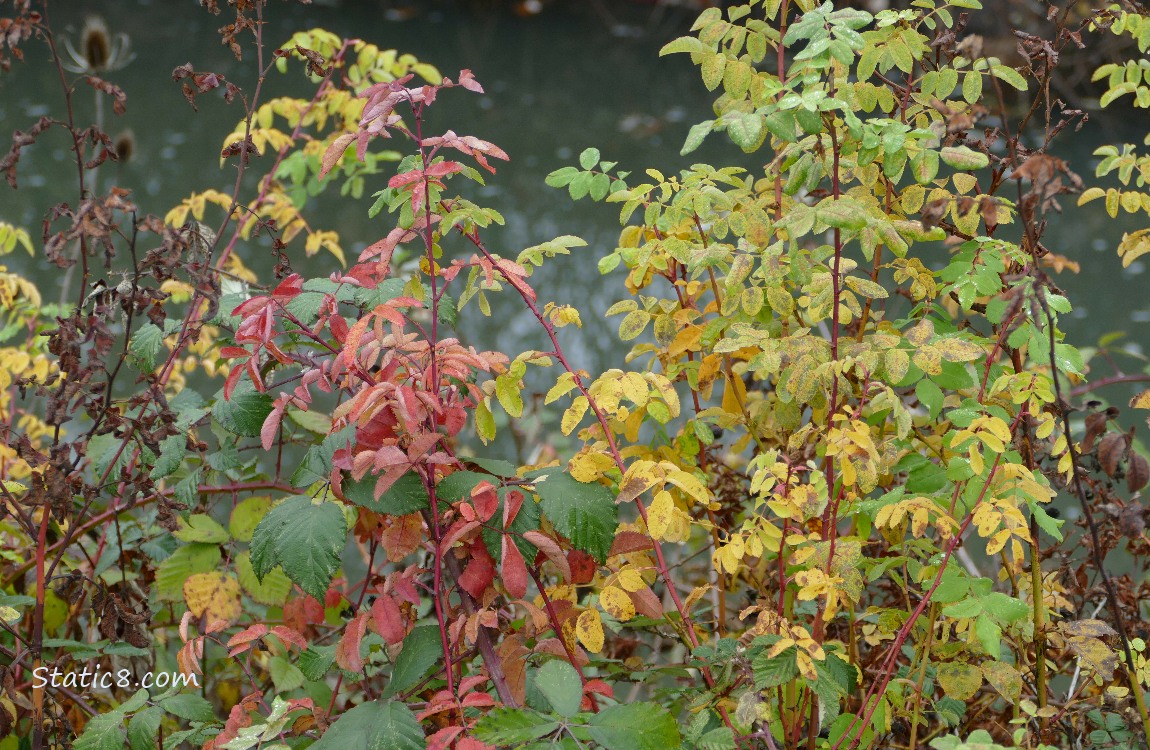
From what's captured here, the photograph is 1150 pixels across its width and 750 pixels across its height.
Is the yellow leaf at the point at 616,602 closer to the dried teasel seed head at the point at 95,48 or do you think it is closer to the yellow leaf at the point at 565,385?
the yellow leaf at the point at 565,385

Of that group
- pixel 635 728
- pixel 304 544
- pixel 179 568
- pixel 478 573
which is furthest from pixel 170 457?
pixel 635 728

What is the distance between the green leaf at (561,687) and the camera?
3.37 ft

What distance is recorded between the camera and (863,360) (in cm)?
123

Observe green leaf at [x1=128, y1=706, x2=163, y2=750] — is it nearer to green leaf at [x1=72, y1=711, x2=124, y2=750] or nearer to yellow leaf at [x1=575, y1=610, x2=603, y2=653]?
green leaf at [x1=72, y1=711, x2=124, y2=750]

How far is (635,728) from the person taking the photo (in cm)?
103

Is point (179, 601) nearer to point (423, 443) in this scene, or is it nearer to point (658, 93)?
point (423, 443)

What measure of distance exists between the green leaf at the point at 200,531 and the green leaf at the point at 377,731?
1.84 feet

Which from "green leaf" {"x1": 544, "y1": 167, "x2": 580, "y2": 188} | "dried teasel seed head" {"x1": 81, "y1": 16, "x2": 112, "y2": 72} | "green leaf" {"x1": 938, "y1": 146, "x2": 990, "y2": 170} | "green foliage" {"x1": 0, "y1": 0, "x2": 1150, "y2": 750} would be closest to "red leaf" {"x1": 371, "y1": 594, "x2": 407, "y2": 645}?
"green foliage" {"x1": 0, "y1": 0, "x2": 1150, "y2": 750}

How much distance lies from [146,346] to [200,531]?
305 mm

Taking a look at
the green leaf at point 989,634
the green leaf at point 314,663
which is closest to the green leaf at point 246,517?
the green leaf at point 314,663

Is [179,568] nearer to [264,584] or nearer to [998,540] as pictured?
[264,584]

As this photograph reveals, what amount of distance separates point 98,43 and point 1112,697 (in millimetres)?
3076

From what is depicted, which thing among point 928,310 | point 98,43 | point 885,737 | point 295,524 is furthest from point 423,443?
point 98,43

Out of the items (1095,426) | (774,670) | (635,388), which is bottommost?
(774,670)
